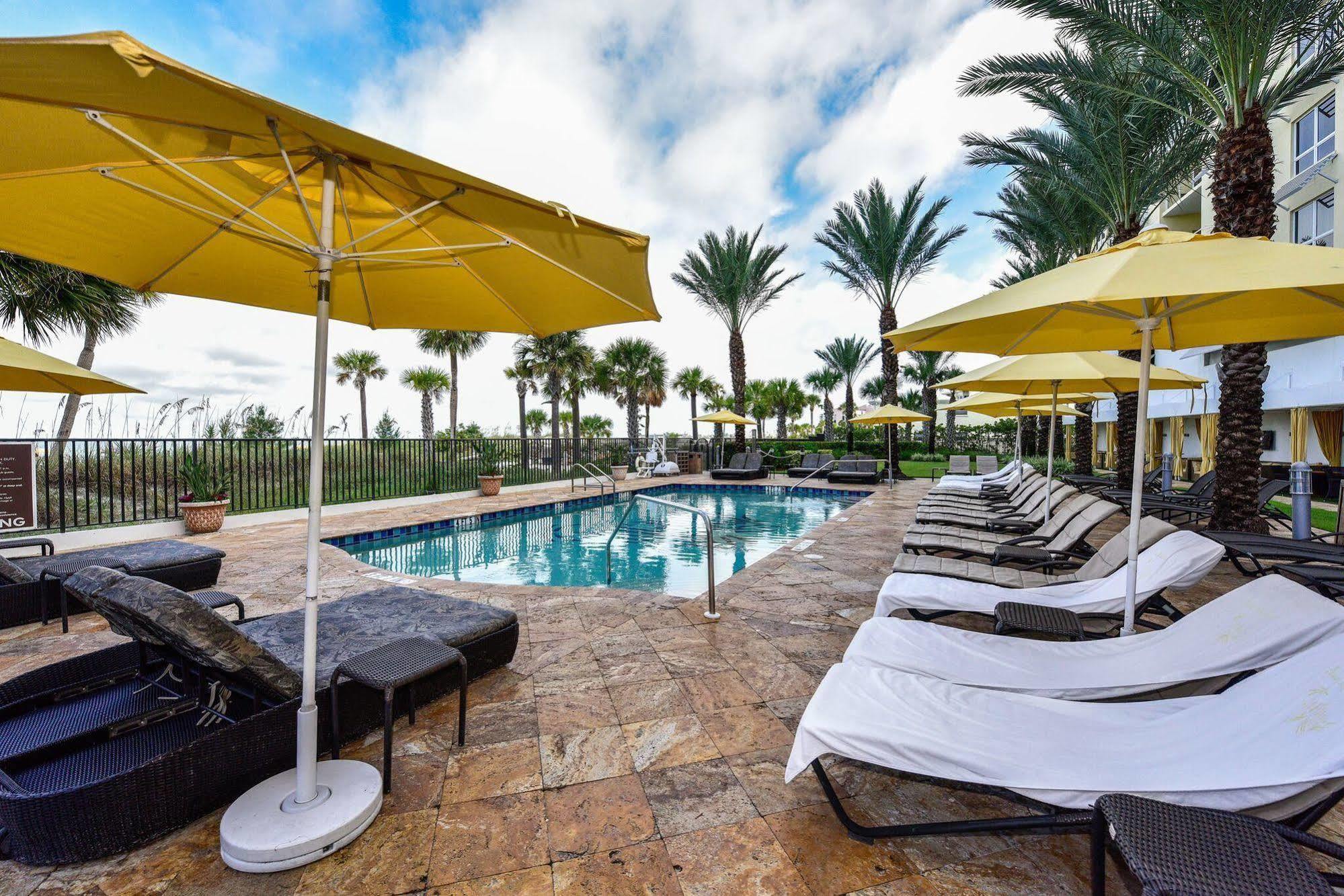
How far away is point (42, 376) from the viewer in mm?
4352

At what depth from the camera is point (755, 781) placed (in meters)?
2.26

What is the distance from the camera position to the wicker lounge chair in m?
17.4

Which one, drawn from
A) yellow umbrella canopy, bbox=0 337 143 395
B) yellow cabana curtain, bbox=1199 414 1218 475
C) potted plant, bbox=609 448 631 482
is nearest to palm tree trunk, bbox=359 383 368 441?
potted plant, bbox=609 448 631 482

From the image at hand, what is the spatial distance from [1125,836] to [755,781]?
4.12 feet

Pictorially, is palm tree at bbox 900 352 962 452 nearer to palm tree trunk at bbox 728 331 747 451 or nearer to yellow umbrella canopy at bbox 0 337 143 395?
palm tree trunk at bbox 728 331 747 451

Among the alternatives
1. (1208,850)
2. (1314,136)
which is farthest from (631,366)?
(1208,850)

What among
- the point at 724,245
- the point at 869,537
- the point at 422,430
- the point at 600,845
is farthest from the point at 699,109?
the point at 422,430

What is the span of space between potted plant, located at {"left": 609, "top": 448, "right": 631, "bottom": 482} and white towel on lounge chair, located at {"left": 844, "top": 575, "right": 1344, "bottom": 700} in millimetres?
15043

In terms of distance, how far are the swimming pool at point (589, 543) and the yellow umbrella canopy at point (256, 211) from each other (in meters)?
3.61

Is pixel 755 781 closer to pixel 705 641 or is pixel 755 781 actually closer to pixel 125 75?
pixel 705 641

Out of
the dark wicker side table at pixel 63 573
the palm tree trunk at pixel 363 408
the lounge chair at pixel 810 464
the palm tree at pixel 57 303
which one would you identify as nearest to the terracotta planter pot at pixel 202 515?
the palm tree at pixel 57 303

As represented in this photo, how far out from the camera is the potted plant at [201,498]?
26.7 ft

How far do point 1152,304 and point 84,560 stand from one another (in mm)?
7801

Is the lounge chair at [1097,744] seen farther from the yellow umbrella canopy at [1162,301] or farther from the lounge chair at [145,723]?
the lounge chair at [145,723]
